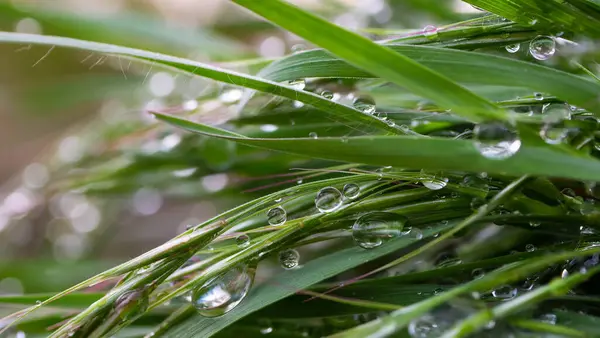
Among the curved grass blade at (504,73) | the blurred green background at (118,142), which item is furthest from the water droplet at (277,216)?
the blurred green background at (118,142)

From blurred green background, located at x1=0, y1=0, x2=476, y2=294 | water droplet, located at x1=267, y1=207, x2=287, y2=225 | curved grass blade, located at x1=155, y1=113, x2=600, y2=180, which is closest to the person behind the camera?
curved grass blade, located at x1=155, y1=113, x2=600, y2=180

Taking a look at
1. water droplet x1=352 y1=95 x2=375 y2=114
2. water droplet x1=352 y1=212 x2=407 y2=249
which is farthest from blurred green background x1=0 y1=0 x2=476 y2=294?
water droplet x1=352 y1=212 x2=407 y2=249

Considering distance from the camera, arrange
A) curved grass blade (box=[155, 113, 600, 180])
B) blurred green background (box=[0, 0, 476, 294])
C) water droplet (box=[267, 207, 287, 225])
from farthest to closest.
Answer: blurred green background (box=[0, 0, 476, 294]) → water droplet (box=[267, 207, 287, 225]) → curved grass blade (box=[155, 113, 600, 180])

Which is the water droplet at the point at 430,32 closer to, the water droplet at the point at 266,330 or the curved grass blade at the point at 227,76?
the curved grass blade at the point at 227,76

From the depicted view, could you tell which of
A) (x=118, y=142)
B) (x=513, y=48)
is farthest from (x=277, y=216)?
(x=118, y=142)

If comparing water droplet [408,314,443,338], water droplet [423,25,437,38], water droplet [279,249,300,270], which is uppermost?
water droplet [423,25,437,38]

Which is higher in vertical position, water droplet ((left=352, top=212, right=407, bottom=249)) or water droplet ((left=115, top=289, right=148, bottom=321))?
water droplet ((left=352, top=212, right=407, bottom=249))

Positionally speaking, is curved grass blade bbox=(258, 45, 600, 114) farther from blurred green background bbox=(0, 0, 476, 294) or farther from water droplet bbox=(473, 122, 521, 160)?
blurred green background bbox=(0, 0, 476, 294)
